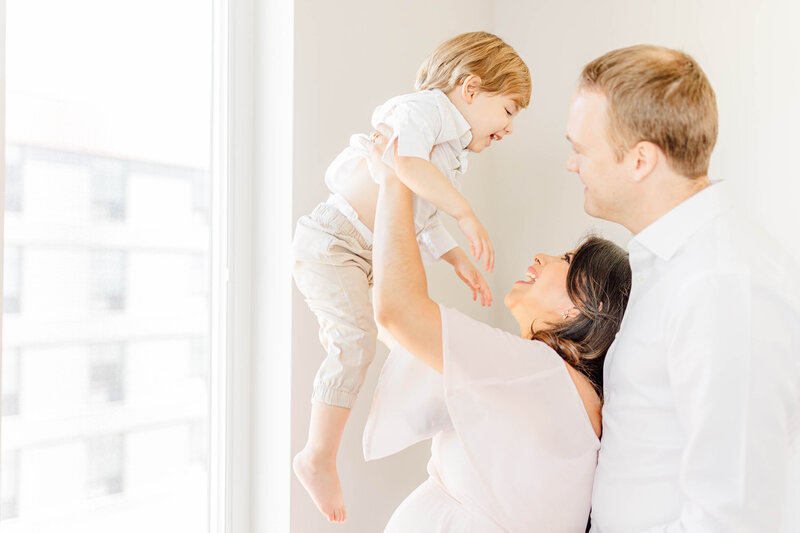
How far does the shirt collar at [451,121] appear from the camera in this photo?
1.32m

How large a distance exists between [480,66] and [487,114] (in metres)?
0.10

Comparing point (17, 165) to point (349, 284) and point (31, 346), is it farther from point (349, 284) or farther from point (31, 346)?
point (349, 284)

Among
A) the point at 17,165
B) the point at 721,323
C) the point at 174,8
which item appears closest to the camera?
the point at 721,323

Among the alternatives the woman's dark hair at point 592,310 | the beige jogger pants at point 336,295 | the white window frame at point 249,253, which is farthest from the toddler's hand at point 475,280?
the white window frame at point 249,253

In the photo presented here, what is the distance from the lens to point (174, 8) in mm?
1667

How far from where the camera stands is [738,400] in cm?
88

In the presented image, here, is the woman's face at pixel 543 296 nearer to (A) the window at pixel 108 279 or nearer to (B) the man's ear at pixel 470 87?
(B) the man's ear at pixel 470 87

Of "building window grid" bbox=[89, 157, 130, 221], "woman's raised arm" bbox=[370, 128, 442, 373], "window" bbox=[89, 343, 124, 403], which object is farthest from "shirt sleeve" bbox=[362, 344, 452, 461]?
"building window grid" bbox=[89, 157, 130, 221]

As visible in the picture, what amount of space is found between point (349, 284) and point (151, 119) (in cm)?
70

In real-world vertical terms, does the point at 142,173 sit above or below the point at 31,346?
above

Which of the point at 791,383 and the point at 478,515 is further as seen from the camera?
the point at 478,515

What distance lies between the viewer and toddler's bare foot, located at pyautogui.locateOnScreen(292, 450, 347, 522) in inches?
53.6

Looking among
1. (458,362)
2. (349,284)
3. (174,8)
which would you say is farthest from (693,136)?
(174,8)

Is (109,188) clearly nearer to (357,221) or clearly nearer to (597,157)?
(357,221)
